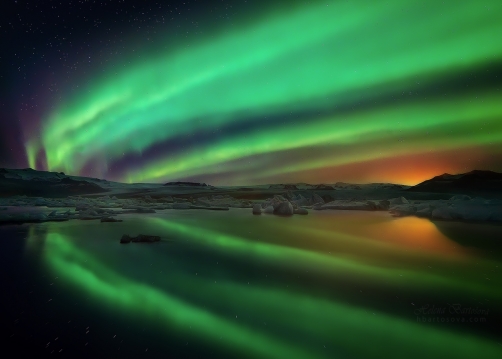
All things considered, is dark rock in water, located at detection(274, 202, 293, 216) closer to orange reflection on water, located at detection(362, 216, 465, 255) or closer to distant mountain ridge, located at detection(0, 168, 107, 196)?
orange reflection on water, located at detection(362, 216, 465, 255)

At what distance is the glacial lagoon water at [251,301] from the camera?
6.73ft

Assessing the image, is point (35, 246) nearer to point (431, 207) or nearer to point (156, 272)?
point (156, 272)

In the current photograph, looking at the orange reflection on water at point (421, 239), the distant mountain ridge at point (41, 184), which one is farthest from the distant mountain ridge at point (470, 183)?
the distant mountain ridge at point (41, 184)

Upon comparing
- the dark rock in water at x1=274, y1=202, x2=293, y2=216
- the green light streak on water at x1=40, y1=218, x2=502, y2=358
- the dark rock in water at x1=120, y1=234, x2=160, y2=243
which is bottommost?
the green light streak on water at x1=40, y1=218, x2=502, y2=358

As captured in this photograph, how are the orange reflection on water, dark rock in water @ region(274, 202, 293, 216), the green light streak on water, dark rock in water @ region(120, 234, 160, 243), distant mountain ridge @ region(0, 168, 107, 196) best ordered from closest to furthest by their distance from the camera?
the green light streak on water
the orange reflection on water
dark rock in water @ region(120, 234, 160, 243)
dark rock in water @ region(274, 202, 293, 216)
distant mountain ridge @ region(0, 168, 107, 196)

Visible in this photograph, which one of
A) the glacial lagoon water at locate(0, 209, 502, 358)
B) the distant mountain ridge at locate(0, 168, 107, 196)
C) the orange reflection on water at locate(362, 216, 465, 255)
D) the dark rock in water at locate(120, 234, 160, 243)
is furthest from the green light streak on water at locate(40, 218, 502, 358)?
the distant mountain ridge at locate(0, 168, 107, 196)

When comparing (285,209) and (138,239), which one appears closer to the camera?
(138,239)

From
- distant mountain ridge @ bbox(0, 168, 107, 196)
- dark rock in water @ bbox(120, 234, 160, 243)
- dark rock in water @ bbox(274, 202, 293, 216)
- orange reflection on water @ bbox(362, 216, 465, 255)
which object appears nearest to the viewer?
orange reflection on water @ bbox(362, 216, 465, 255)

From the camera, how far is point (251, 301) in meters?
2.86

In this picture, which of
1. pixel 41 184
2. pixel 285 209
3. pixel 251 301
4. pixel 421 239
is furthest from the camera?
pixel 41 184

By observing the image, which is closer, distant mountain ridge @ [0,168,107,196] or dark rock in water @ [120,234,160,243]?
dark rock in water @ [120,234,160,243]

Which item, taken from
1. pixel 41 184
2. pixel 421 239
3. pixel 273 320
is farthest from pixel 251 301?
pixel 41 184

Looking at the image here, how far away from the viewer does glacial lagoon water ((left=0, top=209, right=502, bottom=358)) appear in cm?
205

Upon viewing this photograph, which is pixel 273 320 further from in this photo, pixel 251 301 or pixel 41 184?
pixel 41 184
